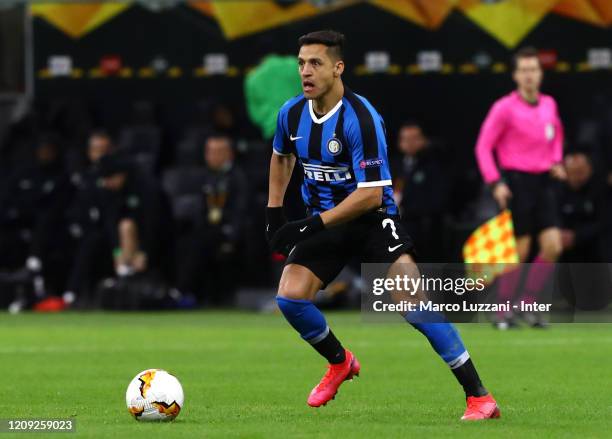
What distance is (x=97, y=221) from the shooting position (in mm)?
19391

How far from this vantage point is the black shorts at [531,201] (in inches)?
579

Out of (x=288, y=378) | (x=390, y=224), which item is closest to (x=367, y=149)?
(x=390, y=224)

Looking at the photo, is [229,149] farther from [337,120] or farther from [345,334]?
[337,120]

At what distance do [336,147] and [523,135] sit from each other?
611cm

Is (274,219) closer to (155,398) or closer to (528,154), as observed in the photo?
(155,398)

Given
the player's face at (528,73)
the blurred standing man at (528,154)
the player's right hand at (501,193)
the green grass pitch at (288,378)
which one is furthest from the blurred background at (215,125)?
the player's right hand at (501,193)

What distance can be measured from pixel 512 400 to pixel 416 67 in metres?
10.1

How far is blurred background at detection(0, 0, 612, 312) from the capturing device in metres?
18.6

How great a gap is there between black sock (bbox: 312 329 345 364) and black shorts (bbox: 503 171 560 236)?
5656 millimetres

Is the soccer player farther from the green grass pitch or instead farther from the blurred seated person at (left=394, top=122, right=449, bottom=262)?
the blurred seated person at (left=394, top=122, right=449, bottom=262)

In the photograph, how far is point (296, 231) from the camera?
879cm

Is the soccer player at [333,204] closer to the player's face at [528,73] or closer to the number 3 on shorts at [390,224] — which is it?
the number 3 on shorts at [390,224]

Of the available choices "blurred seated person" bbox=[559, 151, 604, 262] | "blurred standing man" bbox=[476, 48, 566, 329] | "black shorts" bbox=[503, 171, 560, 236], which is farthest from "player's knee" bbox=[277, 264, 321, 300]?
"blurred seated person" bbox=[559, 151, 604, 262]

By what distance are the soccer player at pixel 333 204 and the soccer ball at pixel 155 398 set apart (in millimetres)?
891
